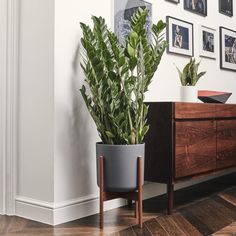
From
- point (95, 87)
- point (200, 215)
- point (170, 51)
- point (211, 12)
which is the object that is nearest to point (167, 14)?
point (170, 51)

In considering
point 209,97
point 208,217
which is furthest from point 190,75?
point 208,217

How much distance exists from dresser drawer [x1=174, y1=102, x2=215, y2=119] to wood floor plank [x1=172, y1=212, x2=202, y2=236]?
604 millimetres

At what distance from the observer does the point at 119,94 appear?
6.68 ft

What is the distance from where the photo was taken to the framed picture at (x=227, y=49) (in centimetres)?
360

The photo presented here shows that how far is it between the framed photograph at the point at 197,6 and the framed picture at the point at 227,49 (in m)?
0.37

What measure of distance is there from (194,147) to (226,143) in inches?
19.6

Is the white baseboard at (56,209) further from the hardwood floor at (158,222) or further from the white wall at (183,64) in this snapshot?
the white wall at (183,64)

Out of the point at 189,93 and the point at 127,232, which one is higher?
the point at 189,93

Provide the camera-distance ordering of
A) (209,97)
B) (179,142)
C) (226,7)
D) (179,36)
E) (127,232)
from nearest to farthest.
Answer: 1. (127,232)
2. (179,142)
3. (209,97)
4. (179,36)
5. (226,7)

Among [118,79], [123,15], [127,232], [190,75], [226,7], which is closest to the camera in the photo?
Answer: [127,232]

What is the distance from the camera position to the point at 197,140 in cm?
243

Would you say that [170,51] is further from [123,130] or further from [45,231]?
[45,231]

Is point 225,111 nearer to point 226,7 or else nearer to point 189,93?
point 189,93

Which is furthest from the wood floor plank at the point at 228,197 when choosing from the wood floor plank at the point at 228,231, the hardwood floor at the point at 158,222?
the wood floor plank at the point at 228,231
